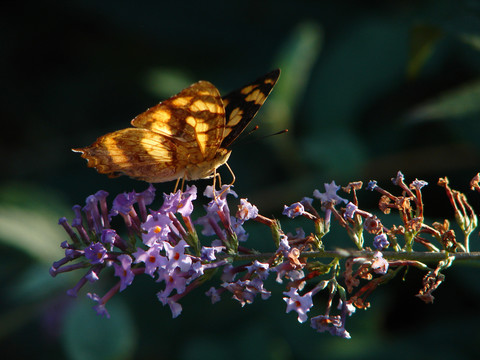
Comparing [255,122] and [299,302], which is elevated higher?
[255,122]

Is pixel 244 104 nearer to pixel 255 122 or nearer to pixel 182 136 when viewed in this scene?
pixel 182 136

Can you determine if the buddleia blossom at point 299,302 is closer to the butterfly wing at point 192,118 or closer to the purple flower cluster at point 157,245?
the purple flower cluster at point 157,245

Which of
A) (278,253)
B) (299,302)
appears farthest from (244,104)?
(299,302)

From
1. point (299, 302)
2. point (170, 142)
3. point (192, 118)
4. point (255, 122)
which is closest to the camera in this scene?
point (299, 302)

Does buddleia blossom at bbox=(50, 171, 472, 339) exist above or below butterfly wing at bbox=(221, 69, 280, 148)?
below

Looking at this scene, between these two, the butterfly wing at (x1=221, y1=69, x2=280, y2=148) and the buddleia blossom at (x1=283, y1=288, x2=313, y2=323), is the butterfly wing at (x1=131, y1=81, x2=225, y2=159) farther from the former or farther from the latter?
the buddleia blossom at (x1=283, y1=288, x2=313, y2=323)

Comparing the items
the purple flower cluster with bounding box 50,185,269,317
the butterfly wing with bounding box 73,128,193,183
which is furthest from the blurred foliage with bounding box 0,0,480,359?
the butterfly wing with bounding box 73,128,193,183

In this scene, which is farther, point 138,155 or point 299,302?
point 138,155
